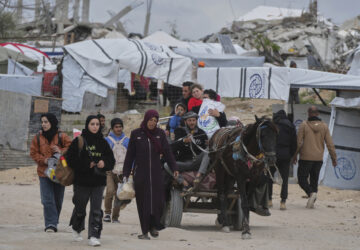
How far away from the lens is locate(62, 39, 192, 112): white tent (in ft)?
75.3

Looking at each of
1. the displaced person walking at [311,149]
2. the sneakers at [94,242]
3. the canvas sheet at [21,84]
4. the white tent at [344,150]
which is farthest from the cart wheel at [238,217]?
the canvas sheet at [21,84]

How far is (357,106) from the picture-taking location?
16281 mm

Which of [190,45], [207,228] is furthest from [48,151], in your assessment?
[190,45]

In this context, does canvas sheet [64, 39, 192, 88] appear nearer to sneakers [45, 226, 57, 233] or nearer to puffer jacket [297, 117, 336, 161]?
puffer jacket [297, 117, 336, 161]

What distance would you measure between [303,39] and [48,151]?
31871mm

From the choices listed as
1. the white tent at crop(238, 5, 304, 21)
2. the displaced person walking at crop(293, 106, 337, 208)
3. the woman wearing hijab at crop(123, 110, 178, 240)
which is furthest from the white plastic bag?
the white tent at crop(238, 5, 304, 21)

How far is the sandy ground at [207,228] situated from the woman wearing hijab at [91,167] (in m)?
0.41

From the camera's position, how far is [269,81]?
17297 millimetres

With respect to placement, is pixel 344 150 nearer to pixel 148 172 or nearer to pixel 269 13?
pixel 148 172

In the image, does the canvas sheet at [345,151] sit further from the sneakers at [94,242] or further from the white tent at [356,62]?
the sneakers at [94,242]

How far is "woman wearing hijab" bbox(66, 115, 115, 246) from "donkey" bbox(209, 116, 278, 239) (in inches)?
87.1

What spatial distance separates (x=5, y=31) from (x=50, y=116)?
104ft

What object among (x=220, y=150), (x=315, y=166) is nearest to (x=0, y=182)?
(x=315, y=166)

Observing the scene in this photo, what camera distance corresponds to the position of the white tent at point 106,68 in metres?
22.9
